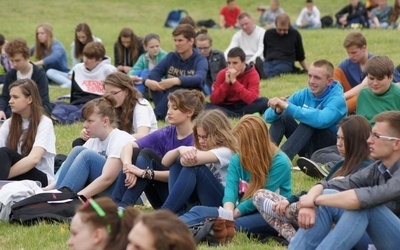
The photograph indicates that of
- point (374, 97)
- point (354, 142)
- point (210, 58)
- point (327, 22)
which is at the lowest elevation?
point (327, 22)

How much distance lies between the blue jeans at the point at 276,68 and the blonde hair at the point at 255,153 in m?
9.23

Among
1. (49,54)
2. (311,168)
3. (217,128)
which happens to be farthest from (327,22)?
(217,128)

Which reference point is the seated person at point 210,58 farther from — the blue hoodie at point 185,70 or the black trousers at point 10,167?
the black trousers at point 10,167

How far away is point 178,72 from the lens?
1279cm

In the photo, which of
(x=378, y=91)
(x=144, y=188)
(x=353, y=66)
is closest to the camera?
(x=144, y=188)

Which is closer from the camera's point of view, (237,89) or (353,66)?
(353,66)

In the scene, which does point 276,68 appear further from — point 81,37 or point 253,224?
point 253,224

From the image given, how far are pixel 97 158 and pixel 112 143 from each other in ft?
0.68

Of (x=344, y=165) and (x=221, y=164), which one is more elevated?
(x=344, y=165)

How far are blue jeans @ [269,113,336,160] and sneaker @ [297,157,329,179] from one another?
14.5 inches

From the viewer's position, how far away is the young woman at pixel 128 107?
9375 mm

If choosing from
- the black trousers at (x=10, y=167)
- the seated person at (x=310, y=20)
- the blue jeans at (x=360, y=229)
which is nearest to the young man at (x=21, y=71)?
the black trousers at (x=10, y=167)

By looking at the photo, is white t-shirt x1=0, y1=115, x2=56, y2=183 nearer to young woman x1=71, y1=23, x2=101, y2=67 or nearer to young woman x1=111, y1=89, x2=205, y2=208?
young woman x1=111, y1=89, x2=205, y2=208

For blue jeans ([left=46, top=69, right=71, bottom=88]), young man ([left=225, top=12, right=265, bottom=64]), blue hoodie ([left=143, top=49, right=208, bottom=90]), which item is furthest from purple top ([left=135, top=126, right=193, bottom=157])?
blue jeans ([left=46, top=69, right=71, bottom=88])
